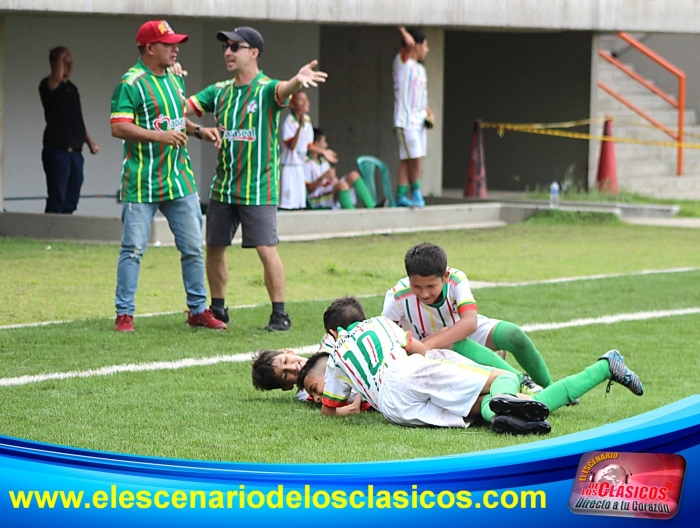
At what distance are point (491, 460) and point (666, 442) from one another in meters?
0.32

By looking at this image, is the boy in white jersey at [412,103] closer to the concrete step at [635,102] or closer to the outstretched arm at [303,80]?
the outstretched arm at [303,80]

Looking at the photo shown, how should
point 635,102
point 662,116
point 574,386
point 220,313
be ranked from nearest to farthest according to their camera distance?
point 574,386 → point 220,313 → point 662,116 → point 635,102

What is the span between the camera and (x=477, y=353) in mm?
5770

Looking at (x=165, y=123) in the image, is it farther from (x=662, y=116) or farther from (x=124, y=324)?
(x=662, y=116)

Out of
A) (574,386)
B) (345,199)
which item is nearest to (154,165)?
(574,386)

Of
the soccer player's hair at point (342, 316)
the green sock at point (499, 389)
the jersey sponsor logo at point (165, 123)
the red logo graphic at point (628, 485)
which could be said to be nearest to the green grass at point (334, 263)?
the jersey sponsor logo at point (165, 123)

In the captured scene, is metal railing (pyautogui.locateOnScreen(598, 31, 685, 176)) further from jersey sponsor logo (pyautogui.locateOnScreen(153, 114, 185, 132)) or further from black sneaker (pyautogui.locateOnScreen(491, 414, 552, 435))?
black sneaker (pyautogui.locateOnScreen(491, 414, 552, 435))

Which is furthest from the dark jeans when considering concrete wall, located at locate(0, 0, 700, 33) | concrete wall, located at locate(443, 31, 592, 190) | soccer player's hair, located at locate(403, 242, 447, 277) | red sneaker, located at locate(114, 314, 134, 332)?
soccer player's hair, located at locate(403, 242, 447, 277)

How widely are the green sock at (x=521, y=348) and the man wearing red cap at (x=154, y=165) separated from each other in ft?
9.11

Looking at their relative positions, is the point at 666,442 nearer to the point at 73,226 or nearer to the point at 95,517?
the point at 95,517

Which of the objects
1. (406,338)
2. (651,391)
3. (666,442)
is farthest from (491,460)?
(651,391)

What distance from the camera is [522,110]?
68.5 feet

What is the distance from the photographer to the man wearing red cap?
7930 millimetres

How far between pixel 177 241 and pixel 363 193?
7809mm
